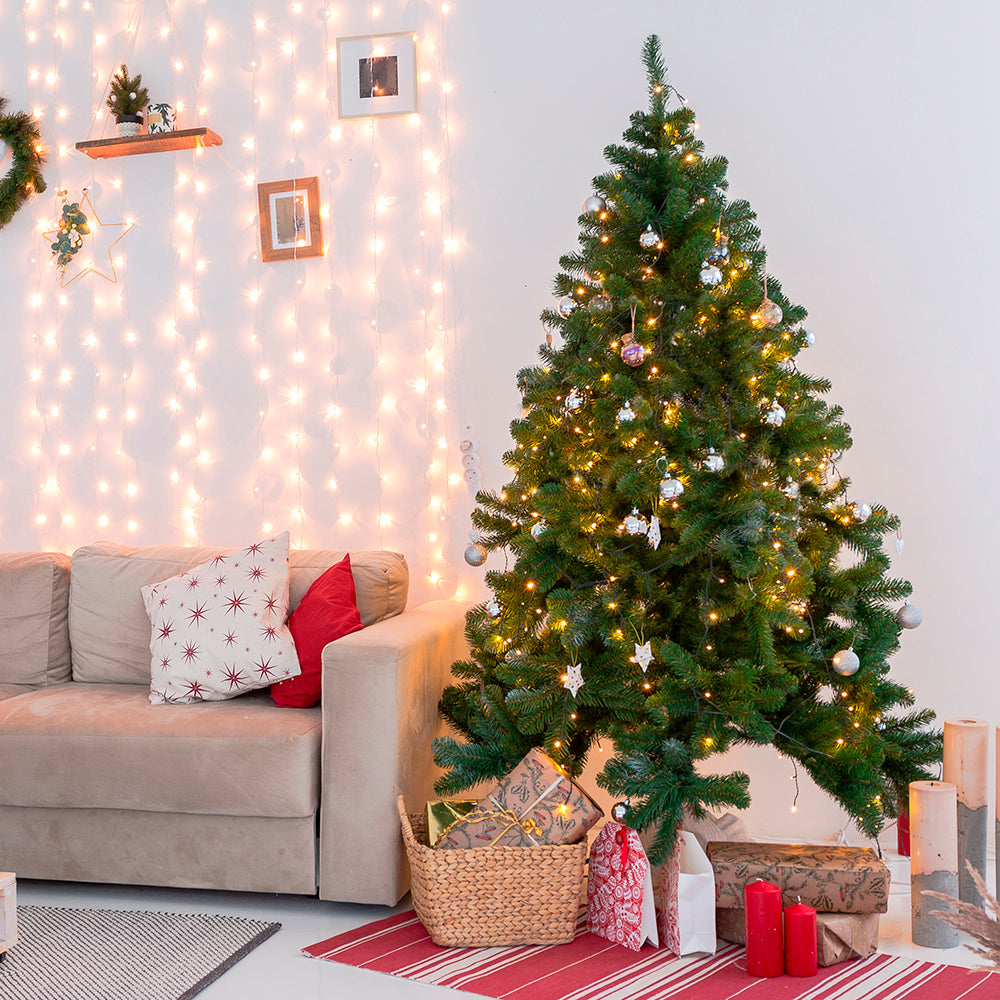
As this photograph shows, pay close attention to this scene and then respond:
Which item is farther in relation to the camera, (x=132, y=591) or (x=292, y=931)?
(x=132, y=591)

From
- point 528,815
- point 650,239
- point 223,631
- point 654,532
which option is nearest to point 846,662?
point 654,532

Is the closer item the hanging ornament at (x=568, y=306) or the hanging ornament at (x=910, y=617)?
the hanging ornament at (x=910, y=617)

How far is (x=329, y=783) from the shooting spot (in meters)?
2.18

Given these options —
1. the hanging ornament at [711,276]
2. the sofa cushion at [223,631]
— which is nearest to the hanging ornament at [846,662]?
the hanging ornament at [711,276]

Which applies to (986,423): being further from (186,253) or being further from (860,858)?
(186,253)

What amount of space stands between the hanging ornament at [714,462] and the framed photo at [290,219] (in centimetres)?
158

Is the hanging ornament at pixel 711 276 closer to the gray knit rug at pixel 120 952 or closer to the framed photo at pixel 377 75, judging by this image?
the framed photo at pixel 377 75

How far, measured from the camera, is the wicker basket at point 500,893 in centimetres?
201

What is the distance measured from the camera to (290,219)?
3.05m

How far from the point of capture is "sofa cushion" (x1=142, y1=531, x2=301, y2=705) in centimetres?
246

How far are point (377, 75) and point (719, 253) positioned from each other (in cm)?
144

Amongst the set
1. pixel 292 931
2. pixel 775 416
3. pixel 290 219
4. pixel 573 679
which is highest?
pixel 290 219

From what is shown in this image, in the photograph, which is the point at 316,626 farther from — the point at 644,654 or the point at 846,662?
the point at 846,662

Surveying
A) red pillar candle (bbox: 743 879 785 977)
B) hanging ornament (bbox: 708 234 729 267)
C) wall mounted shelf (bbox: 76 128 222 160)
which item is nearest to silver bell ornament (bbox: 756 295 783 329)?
hanging ornament (bbox: 708 234 729 267)
